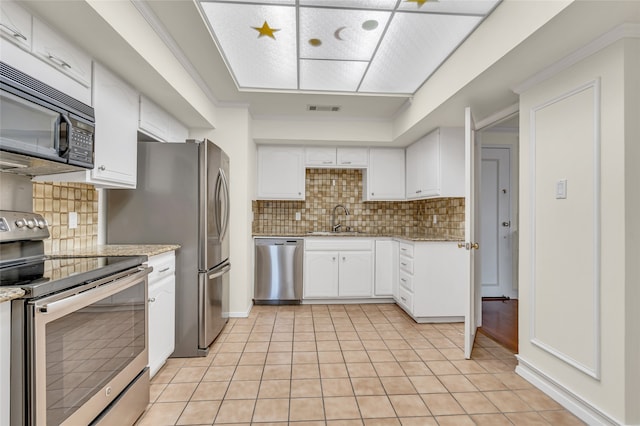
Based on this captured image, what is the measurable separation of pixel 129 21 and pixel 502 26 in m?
2.09

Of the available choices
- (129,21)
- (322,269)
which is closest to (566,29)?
(129,21)

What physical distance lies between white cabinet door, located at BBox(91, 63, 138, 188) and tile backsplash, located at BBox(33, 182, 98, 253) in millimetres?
323

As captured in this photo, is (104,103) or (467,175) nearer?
(104,103)

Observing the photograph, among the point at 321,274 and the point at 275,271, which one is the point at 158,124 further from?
the point at 321,274

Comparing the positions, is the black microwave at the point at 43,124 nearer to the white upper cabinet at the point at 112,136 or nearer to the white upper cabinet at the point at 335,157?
the white upper cabinet at the point at 112,136

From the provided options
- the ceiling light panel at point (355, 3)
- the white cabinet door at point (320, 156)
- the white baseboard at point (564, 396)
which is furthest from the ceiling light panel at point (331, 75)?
the white baseboard at point (564, 396)

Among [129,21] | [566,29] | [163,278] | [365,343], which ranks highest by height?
[129,21]

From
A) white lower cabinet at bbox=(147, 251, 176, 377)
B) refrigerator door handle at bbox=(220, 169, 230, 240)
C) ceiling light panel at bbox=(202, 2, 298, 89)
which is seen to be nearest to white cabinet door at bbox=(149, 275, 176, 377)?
white lower cabinet at bbox=(147, 251, 176, 377)

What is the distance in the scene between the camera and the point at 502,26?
1.84m

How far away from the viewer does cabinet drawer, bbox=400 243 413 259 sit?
352 cm

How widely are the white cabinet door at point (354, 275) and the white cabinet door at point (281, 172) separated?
3.35 feet

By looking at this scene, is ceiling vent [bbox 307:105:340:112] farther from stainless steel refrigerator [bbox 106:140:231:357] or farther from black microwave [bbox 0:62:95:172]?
black microwave [bbox 0:62:95:172]

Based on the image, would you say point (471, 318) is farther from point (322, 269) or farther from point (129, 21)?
point (129, 21)

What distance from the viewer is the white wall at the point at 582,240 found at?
5.19ft
